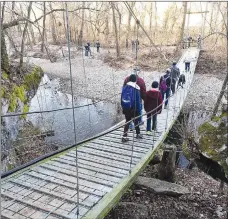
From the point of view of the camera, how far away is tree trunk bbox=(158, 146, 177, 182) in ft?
13.5

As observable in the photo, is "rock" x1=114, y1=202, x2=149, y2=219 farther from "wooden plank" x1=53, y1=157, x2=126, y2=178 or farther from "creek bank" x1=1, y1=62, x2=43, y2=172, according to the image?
"creek bank" x1=1, y1=62, x2=43, y2=172

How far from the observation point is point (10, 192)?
2428 mm

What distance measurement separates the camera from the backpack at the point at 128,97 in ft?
11.0

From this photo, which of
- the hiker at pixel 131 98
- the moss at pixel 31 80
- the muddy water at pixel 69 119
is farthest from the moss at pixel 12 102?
the hiker at pixel 131 98

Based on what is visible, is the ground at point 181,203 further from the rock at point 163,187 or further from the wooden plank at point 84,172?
the wooden plank at point 84,172

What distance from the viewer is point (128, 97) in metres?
3.39

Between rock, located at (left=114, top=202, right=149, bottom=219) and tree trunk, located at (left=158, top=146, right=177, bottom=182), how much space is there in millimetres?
1082

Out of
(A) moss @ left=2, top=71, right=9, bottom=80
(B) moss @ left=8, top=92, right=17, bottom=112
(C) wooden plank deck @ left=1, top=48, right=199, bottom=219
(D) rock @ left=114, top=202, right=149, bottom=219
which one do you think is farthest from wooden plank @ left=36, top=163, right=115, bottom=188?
(A) moss @ left=2, top=71, right=9, bottom=80

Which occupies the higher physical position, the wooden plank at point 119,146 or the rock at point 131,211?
the wooden plank at point 119,146

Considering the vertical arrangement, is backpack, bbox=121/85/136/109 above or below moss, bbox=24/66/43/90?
above

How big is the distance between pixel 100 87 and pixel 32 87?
469cm

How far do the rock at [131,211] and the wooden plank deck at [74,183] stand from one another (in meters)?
0.49

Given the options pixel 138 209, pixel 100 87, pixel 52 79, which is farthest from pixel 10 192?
pixel 52 79

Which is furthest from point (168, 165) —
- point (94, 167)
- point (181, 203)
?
point (94, 167)
